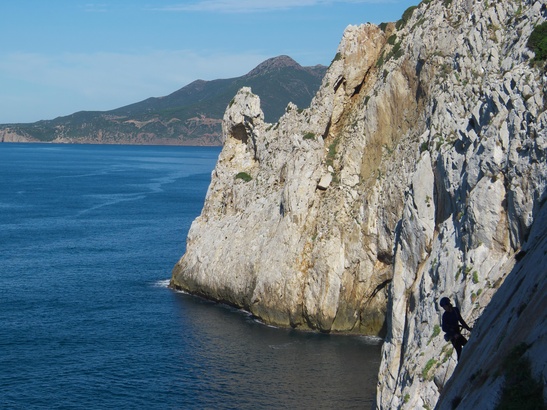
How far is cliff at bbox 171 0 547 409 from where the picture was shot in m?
34.4

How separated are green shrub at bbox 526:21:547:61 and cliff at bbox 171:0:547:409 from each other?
2.68 ft

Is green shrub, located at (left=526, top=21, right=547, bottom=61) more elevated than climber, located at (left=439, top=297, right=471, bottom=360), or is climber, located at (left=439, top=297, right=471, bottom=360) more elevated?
green shrub, located at (left=526, top=21, right=547, bottom=61)

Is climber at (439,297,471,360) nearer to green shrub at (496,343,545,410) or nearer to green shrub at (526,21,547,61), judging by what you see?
green shrub at (496,343,545,410)

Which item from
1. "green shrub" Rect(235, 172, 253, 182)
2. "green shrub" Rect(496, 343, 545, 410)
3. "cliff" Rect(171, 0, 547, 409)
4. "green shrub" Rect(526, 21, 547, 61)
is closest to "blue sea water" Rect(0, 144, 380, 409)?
"cliff" Rect(171, 0, 547, 409)

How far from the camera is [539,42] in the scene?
39938 millimetres

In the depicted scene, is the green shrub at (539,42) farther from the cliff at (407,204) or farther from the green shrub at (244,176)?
the green shrub at (244,176)

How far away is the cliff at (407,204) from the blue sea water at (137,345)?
492 cm

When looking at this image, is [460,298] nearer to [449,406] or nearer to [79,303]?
[449,406]

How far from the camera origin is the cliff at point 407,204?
3444 cm

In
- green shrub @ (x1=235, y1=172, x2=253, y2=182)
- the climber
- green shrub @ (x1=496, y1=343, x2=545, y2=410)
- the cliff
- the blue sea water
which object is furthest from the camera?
green shrub @ (x1=235, y1=172, x2=253, y2=182)

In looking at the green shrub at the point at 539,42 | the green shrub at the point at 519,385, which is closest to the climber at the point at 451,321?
the green shrub at the point at 519,385

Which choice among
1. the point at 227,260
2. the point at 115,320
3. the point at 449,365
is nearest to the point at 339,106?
the point at 227,260

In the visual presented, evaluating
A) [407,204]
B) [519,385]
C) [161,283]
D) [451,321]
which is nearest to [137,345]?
[161,283]

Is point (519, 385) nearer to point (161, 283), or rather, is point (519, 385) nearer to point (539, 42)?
point (539, 42)
